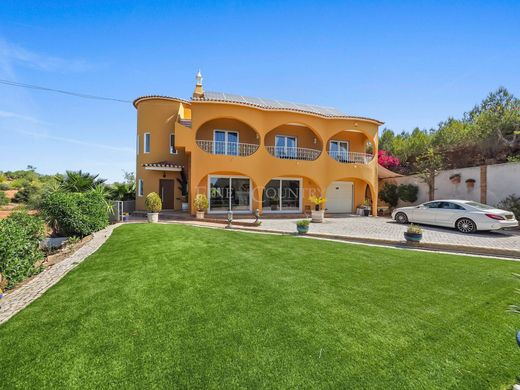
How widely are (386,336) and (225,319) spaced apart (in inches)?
88.9

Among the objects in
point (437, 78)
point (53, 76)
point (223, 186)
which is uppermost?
point (53, 76)

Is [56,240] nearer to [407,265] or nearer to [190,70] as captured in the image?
[407,265]

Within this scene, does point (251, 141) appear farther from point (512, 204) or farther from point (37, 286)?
point (512, 204)

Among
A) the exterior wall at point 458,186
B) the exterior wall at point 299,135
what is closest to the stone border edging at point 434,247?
the exterior wall at point 458,186

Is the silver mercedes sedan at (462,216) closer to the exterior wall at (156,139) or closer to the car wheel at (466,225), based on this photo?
the car wheel at (466,225)

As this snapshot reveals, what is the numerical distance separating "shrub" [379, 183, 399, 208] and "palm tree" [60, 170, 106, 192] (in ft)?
71.4

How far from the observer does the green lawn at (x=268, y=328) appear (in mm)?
2678

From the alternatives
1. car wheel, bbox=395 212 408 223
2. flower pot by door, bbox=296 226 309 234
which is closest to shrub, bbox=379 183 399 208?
car wheel, bbox=395 212 408 223

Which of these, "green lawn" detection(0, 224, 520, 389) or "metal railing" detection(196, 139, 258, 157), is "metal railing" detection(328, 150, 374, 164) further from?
"green lawn" detection(0, 224, 520, 389)

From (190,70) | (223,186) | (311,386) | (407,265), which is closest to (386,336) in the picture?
(311,386)

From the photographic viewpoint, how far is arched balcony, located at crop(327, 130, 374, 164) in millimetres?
20859

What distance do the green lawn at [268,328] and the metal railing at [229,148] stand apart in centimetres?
1207

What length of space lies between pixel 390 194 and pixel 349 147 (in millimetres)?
5365

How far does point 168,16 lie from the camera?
37.8 feet
